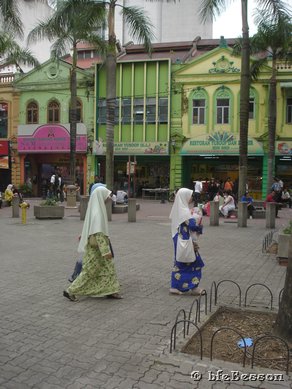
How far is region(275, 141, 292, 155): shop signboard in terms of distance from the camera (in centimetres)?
2727

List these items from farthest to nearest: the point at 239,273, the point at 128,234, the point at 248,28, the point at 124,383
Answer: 1. the point at 248,28
2. the point at 128,234
3. the point at 239,273
4. the point at 124,383

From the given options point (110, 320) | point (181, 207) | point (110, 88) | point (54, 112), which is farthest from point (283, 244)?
point (54, 112)

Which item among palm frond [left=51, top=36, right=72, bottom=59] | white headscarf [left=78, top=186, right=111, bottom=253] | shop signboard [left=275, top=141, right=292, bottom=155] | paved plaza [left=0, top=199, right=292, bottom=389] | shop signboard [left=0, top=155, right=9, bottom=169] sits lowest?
paved plaza [left=0, top=199, right=292, bottom=389]

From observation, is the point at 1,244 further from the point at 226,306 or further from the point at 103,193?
the point at 226,306

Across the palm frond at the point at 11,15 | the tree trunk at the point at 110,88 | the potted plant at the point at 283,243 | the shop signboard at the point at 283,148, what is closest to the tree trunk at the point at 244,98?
the tree trunk at the point at 110,88

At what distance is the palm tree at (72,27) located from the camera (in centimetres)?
1824

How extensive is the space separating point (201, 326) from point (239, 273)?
3.16 metres

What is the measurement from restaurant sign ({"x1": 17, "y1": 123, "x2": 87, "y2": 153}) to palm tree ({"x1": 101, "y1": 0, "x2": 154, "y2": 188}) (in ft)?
45.2

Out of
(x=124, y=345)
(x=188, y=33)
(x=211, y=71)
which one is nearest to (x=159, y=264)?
(x=124, y=345)

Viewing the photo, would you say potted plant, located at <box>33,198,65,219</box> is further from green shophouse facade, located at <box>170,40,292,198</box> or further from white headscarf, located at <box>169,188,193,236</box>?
green shophouse facade, located at <box>170,40,292,198</box>

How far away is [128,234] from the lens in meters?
12.6

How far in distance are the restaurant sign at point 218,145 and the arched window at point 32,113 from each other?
11.6 meters

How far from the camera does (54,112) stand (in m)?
32.5

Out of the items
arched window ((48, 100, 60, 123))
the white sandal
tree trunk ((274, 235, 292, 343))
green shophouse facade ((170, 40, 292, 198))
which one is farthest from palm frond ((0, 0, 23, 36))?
tree trunk ((274, 235, 292, 343))
